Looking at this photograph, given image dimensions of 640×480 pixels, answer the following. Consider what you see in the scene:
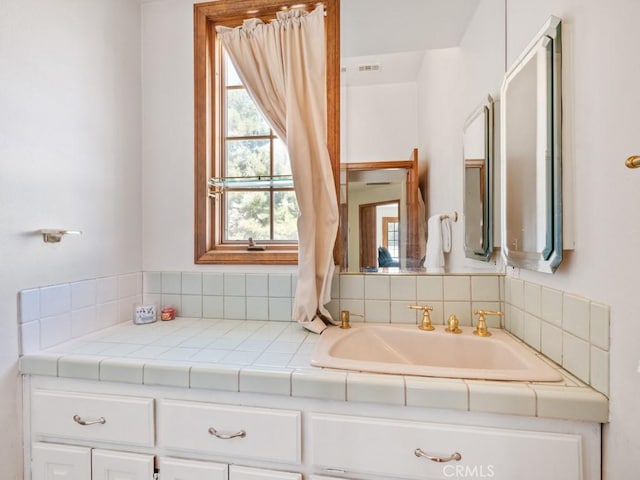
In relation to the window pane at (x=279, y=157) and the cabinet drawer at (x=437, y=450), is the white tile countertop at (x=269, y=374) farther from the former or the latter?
the window pane at (x=279, y=157)

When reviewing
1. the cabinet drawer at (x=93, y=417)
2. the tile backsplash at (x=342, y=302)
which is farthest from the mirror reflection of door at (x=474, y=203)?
the cabinet drawer at (x=93, y=417)

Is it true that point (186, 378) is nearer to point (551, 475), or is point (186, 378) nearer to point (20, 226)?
point (20, 226)

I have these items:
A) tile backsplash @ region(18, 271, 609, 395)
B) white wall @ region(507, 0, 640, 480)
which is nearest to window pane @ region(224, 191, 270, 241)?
tile backsplash @ region(18, 271, 609, 395)

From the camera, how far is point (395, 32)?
138cm

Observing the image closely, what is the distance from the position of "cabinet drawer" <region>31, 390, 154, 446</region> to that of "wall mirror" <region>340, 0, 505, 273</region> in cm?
90

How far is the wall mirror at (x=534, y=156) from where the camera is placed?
838 millimetres

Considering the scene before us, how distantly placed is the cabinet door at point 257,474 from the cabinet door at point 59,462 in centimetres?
Result: 48

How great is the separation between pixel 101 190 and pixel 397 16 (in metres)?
1.48

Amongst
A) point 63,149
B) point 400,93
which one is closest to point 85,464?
point 63,149

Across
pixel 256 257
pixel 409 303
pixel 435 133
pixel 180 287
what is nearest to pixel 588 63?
pixel 435 133

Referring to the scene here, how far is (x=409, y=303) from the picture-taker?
133 centimetres

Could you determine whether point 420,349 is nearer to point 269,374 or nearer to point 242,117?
point 269,374

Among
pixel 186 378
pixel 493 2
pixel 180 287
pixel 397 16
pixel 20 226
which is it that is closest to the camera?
pixel 186 378

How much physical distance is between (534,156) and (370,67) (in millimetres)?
808
